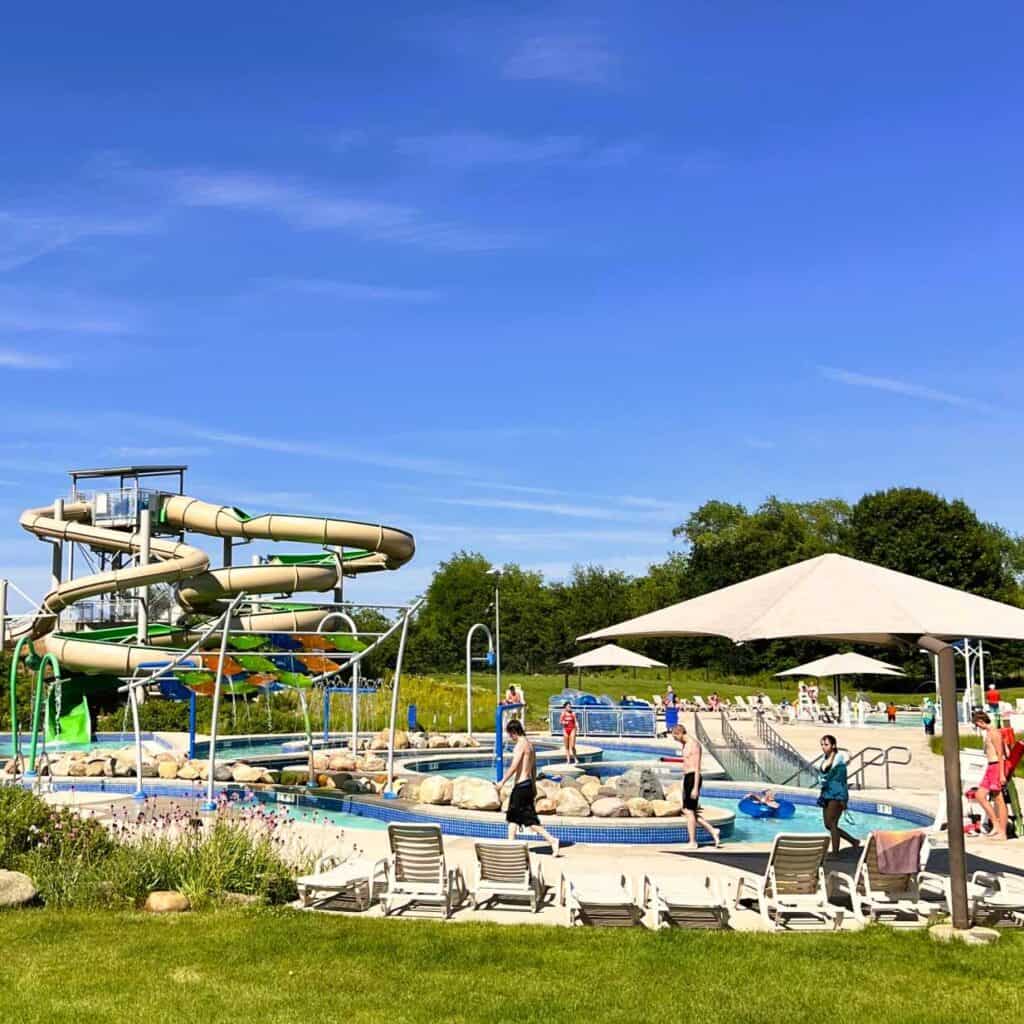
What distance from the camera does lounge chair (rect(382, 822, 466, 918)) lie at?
963 centimetres

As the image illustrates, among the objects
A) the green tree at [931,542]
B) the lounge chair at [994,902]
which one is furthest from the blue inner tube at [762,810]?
the green tree at [931,542]

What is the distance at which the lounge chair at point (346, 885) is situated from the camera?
9.70 m

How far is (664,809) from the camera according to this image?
1515cm

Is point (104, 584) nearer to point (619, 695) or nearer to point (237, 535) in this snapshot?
point (237, 535)

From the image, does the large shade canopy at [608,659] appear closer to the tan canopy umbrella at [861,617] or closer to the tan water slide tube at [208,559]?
the tan water slide tube at [208,559]

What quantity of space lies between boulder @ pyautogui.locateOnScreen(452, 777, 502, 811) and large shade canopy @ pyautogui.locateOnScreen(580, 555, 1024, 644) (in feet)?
19.1

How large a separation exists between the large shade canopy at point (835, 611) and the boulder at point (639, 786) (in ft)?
22.5

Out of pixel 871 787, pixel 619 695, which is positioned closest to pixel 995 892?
pixel 871 787

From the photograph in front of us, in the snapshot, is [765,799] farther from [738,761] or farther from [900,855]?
[900,855]

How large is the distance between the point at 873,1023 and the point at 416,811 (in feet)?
32.2

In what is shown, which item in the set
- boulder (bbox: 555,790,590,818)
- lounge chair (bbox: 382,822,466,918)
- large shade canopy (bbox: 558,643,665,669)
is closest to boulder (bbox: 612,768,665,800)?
boulder (bbox: 555,790,590,818)

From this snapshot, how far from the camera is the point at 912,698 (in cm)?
5338

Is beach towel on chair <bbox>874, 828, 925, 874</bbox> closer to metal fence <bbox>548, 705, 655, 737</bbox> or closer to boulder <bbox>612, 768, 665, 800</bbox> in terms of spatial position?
boulder <bbox>612, 768, 665, 800</bbox>

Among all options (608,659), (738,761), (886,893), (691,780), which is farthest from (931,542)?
(886,893)
